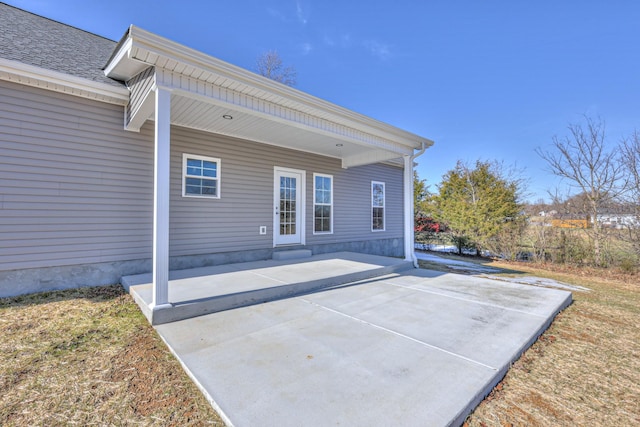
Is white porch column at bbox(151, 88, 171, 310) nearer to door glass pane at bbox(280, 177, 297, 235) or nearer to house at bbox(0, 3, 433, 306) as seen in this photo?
house at bbox(0, 3, 433, 306)

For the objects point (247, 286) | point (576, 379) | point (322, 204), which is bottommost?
point (576, 379)

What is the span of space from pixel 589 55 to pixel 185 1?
10.7m

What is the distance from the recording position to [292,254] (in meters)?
6.48

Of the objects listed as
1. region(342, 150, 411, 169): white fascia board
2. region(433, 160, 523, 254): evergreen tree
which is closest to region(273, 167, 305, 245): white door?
region(342, 150, 411, 169): white fascia board

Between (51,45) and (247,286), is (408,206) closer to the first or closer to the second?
(247,286)

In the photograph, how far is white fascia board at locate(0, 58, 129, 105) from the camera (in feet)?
11.9

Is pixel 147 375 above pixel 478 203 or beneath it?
beneath

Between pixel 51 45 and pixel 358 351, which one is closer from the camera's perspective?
pixel 358 351

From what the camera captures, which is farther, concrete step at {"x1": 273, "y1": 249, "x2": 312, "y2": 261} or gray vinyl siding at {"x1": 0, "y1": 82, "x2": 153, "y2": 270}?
concrete step at {"x1": 273, "y1": 249, "x2": 312, "y2": 261}

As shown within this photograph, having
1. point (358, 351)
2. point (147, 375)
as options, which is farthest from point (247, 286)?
point (358, 351)

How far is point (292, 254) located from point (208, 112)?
3.55 meters

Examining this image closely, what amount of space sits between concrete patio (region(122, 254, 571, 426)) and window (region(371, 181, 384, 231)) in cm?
493

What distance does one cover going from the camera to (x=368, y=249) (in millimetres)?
8914

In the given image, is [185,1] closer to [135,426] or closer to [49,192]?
[49,192]
